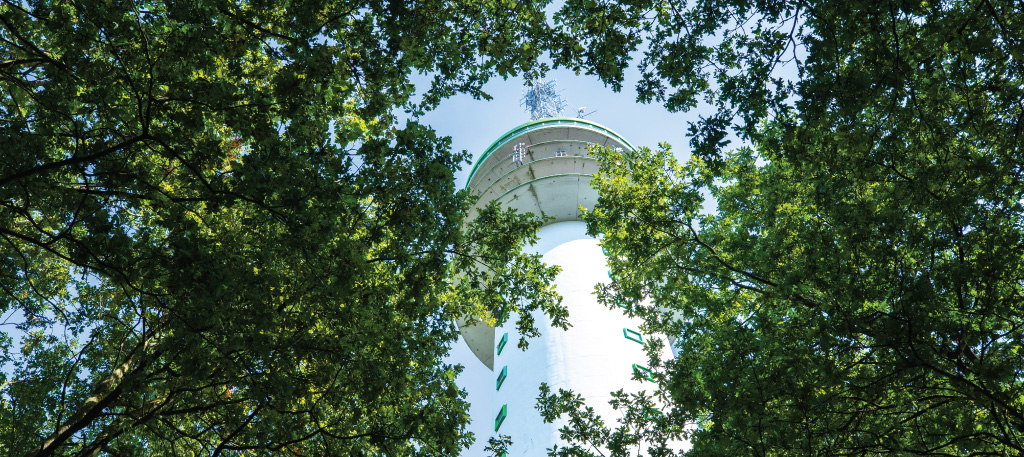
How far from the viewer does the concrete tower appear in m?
15.5

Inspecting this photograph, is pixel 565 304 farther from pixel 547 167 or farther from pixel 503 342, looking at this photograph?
pixel 547 167

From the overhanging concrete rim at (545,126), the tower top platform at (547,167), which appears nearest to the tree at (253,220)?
the tower top platform at (547,167)

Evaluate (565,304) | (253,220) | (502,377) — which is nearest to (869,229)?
(253,220)

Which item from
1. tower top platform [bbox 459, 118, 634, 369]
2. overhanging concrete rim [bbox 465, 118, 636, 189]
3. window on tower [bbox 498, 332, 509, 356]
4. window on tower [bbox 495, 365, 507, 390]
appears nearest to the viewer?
window on tower [bbox 495, 365, 507, 390]

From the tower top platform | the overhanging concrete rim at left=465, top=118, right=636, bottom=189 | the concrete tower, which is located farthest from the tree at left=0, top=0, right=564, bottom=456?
the overhanging concrete rim at left=465, top=118, right=636, bottom=189

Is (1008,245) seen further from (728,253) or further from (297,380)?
(297,380)

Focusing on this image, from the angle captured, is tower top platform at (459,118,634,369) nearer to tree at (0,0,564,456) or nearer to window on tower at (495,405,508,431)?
window on tower at (495,405,508,431)

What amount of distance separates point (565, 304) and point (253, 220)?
1159cm

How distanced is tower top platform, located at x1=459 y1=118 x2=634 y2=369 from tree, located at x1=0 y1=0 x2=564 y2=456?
12.2 metres

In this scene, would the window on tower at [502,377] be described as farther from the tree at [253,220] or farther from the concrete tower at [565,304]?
the tree at [253,220]

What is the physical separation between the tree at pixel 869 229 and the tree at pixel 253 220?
250 centimetres

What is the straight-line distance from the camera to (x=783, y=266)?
9.59 metres

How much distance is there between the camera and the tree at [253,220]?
662 centimetres

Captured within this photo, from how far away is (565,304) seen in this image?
1777 cm
